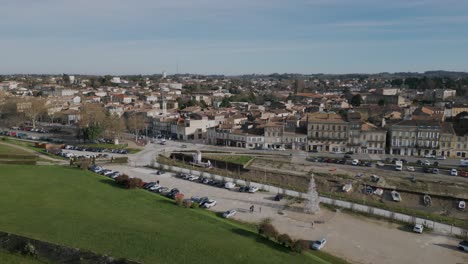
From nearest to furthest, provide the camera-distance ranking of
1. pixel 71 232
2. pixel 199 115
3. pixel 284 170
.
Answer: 1. pixel 71 232
2. pixel 284 170
3. pixel 199 115

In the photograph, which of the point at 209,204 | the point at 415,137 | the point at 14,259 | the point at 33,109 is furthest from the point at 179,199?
the point at 33,109

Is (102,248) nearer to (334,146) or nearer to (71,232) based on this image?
(71,232)

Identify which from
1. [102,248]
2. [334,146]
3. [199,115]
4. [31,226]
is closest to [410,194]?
[334,146]

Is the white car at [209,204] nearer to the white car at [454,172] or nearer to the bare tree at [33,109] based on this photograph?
the white car at [454,172]

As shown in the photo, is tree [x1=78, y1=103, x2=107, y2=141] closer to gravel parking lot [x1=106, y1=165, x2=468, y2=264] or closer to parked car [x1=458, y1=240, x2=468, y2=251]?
gravel parking lot [x1=106, y1=165, x2=468, y2=264]

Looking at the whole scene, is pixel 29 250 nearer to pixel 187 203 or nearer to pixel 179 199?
pixel 187 203

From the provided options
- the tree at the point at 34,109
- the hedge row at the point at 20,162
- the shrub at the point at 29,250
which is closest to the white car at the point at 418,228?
the shrub at the point at 29,250
